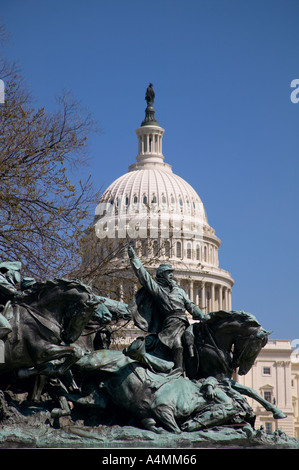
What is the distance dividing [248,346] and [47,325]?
10.3ft

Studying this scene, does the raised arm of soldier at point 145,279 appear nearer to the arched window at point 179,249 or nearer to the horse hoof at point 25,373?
the horse hoof at point 25,373

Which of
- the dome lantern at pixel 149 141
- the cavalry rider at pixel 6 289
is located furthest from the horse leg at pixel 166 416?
the dome lantern at pixel 149 141

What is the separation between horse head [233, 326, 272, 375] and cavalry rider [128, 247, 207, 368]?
668 millimetres

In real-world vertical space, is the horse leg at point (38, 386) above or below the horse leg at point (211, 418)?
above

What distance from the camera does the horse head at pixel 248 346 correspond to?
43.0 feet

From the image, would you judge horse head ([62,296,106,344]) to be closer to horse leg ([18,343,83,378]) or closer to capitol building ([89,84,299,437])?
horse leg ([18,343,83,378])

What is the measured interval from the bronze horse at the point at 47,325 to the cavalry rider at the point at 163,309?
3.74 feet

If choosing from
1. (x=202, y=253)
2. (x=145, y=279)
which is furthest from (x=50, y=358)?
(x=202, y=253)

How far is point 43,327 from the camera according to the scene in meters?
12.0

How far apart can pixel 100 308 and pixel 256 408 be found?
7725 centimetres

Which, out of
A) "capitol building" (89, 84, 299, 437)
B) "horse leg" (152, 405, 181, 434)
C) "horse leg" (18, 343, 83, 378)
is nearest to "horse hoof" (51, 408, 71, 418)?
"horse leg" (18, 343, 83, 378)

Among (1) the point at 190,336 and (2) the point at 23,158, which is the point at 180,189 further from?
(1) the point at 190,336

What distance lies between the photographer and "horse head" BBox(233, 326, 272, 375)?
13.1 m

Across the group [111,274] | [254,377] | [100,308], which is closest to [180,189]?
[254,377]
